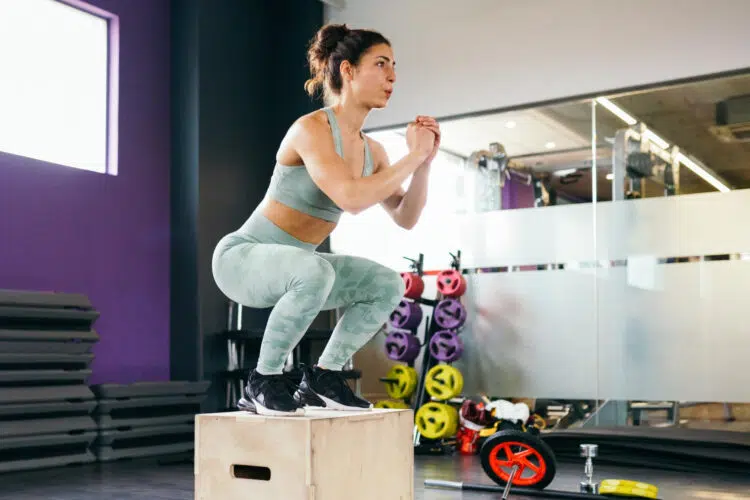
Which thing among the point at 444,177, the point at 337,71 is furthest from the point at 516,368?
the point at 337,71

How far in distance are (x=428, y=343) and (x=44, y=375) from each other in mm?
2521

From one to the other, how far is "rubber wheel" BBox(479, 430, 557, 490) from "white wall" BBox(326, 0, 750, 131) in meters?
3.06

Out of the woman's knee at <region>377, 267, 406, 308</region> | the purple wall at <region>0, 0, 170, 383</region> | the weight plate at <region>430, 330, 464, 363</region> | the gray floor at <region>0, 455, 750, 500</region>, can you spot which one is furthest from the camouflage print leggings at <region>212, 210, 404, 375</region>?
the weight plate at <region>430, 330, 464, 363</region>

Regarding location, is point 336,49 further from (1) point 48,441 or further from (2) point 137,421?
(2) point 137,421

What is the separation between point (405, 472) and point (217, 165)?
4.07 meters

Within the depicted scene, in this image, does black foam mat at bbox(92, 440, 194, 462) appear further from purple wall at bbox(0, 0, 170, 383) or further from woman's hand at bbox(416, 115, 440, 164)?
woman's hand at bbox(416, 115, 440, 164)

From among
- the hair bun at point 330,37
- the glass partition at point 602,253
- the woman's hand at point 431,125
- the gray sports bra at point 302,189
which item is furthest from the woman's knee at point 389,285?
the glass partition at point 602,253

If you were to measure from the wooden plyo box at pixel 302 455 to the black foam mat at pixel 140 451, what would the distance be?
2.83 meters

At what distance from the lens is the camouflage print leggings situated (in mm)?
2271

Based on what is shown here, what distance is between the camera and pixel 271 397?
2.29 meters

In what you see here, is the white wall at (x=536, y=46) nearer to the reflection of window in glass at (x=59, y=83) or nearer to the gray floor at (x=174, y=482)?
the reflection of window in glass at (x=59, y=83)

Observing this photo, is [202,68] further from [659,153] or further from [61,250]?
[659,153]

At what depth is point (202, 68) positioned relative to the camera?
6.15 meters

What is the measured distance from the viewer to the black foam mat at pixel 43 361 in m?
4.59
